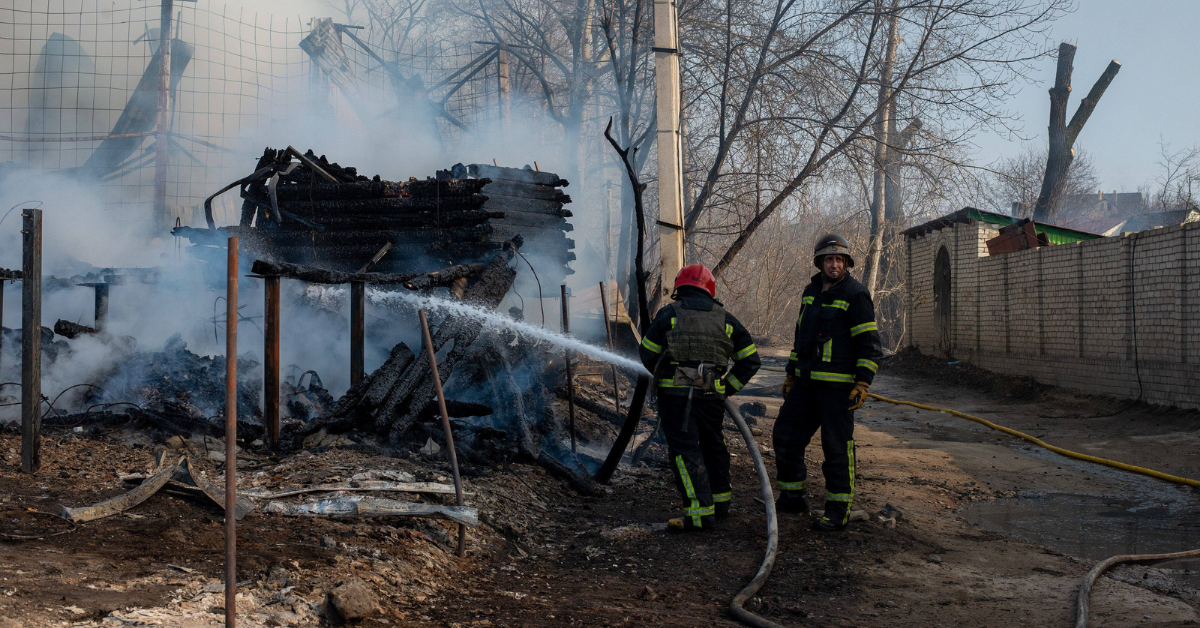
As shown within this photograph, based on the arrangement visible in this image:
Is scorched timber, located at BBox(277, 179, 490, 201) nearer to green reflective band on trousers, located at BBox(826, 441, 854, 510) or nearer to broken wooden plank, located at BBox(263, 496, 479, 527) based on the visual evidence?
broken wooden plank, located at BBox(263, 496, 479, 527)

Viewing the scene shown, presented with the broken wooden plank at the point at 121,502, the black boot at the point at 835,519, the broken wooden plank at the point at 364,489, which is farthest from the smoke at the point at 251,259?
the broken wooden plank at the point at 121,502

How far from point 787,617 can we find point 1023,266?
1244cm

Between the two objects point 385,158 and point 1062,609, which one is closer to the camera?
point 1062,609

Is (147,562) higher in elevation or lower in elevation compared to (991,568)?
higher

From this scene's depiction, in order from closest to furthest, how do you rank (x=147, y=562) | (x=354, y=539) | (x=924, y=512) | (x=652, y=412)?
1. (x=147, y=562)
2. (x=354, y=539)
3. (x=924, y=512)
4. (x=652, y=412)

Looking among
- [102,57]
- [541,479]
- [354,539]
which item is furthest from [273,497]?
[102,57]

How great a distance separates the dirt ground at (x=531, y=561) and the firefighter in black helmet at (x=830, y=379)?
0.27m

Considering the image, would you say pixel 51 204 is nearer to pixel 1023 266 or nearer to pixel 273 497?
pixel 273 497

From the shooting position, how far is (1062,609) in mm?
3494

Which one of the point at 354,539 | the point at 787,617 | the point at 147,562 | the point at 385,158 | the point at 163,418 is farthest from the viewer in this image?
the point at 385,158

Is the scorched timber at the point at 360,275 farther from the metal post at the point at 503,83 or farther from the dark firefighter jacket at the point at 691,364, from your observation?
the metal post at the point at 503,83

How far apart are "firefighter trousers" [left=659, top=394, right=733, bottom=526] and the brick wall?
747cm

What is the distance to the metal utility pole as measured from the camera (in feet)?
28.8

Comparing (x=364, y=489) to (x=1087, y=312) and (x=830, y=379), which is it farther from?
(x=1087, y=312)
